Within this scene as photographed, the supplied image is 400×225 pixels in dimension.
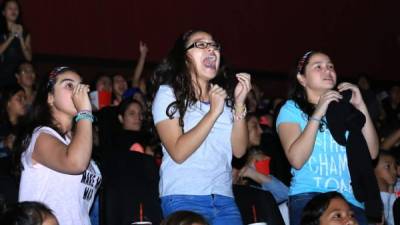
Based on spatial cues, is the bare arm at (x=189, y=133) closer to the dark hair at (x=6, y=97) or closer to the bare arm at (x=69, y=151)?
the bare arm at (x=69, y=151)

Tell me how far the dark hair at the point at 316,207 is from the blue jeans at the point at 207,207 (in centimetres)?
46

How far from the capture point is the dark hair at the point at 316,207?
13.6ft

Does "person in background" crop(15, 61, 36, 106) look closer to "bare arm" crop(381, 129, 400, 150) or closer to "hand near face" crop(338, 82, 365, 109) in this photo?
"bare arm" crop(381, 129, 400, 150)

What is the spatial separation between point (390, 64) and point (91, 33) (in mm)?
5045

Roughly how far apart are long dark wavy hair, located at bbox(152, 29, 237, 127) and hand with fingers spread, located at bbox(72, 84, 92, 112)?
1.13 ft

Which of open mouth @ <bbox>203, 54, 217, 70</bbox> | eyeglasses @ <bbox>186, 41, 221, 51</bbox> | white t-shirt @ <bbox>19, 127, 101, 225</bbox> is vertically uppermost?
eyeglasses @ <bbox>186, 41, 221, 51</bbox>

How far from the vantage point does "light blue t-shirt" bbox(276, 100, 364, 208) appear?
14.3 feet

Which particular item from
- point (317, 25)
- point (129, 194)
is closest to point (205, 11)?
point (317, 25)

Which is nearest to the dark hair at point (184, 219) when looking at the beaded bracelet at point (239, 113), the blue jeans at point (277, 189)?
the beaded bracelet at point (239, 113)

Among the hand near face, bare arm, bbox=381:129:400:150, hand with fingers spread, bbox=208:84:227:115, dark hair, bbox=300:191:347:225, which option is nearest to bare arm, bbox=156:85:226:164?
hand with fingers spread, bbox=208:84:227:115

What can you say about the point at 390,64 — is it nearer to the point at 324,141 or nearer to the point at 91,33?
the point at 91,33

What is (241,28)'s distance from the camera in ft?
35.6

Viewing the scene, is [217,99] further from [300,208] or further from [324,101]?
[300,208]

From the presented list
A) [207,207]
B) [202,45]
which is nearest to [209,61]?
[202,45]
